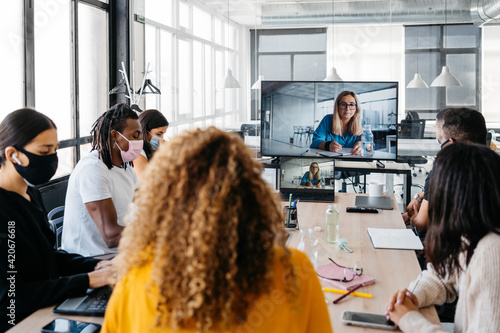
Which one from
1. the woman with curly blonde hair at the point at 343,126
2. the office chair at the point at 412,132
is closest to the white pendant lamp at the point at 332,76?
the office chair at the point at 412,132

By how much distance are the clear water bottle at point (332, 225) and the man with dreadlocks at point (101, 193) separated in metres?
0.94

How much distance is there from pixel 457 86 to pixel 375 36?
3.26 feet

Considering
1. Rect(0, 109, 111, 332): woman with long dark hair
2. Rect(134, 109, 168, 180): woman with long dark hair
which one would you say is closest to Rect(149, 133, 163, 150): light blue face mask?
Rect(134, 109, 168, 180): woman with long dark hair

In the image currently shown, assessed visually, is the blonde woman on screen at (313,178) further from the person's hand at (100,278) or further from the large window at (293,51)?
the large window at (293,51)

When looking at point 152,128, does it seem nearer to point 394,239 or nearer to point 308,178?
point 308,178

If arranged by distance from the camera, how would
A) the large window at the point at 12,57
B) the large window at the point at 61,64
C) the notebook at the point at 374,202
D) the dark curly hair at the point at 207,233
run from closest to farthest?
the dark curly hair at the point at 207,233 → the notebook at the point at 374,202 → the large window at the point at 12,57 → the large window at the point at 61,64

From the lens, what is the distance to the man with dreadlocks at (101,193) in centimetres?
230

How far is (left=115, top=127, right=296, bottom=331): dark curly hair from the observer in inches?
32.6

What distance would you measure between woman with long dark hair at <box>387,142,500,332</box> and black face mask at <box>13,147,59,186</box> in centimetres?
127

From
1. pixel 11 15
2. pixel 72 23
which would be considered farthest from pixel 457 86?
pixel 11 15

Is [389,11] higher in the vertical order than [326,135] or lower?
higher

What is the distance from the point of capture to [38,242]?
1731mm

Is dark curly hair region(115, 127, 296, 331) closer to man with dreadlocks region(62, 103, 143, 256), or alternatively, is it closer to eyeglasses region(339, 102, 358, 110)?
man with dreadlocks region(62, 103, 143, 256)

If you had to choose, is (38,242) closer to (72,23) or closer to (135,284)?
(135,284)
